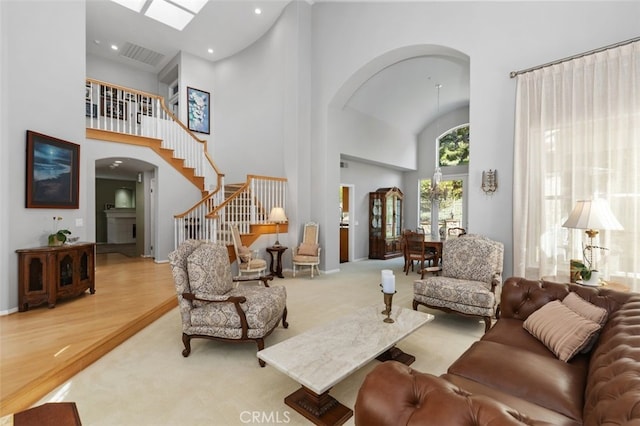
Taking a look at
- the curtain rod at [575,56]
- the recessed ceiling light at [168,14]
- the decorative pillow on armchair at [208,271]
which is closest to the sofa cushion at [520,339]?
the decorative pillow on armchair at [208,271]

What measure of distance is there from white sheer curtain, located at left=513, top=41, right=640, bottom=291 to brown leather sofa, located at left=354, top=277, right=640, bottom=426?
1348 mm

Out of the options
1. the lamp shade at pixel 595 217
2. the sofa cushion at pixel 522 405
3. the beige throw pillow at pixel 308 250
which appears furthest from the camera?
the beige throw pillow at pixel 308 250

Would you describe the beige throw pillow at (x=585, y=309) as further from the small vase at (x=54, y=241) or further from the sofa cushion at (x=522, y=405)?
the small vase at (x=54, y=241)

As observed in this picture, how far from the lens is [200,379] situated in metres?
2.47

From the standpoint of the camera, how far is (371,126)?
8430 millimetres

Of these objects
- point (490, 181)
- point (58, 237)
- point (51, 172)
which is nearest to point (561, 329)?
point (490, 181)

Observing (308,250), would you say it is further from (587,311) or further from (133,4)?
(133,4)

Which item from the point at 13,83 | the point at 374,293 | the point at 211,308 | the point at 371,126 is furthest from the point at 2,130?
the point at 371,126

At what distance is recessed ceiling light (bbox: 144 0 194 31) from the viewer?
22.3 feet

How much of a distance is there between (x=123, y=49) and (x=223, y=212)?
6.07m

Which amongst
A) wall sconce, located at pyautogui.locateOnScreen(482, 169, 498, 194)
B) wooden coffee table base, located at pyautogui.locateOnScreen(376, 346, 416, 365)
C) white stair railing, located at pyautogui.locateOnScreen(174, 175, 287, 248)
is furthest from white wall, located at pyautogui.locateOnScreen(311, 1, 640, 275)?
white stair railing, located at pyautogui.locateOnScreen(174, 175, 287, 248)

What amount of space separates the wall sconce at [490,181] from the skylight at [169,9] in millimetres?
6864

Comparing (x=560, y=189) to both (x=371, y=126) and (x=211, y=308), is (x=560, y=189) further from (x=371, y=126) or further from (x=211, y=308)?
(x=371, y=126)

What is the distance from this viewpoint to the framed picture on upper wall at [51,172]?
373cm
